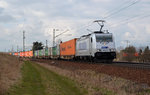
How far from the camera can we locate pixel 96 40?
24.9 m

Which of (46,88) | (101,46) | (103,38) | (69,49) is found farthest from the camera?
(69,49)

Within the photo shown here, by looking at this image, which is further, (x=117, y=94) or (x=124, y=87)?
(x=124, y=87)

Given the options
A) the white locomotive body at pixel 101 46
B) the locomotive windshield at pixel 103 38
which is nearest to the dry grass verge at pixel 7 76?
the white locomotive body at pixel 101 46

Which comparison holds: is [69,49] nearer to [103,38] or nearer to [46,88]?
[103,38]

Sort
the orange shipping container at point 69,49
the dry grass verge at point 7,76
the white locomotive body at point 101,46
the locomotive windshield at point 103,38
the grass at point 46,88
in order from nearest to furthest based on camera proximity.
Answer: the dry grass verge at point 7,76 → the grass at point 46,88 → the white locomotive body at point 101,46 → the locomotive windshield at point 103,38 → the orange shipping container at point 69,49

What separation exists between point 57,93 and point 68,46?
29.4 m

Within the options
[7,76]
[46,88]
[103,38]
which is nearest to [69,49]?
[103,38]

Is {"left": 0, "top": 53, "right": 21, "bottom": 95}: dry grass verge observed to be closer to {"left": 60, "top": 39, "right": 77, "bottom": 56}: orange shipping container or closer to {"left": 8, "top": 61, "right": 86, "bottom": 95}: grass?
{"left": 8, "top": 61, "right": 86, "bottom": 95}: grass

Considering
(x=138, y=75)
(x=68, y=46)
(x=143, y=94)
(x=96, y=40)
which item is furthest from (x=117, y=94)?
(x=68, y=46)

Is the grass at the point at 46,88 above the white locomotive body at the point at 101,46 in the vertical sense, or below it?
below

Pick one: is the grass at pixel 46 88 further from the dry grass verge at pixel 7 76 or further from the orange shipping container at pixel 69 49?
the orange shipping container at pixel 69 49

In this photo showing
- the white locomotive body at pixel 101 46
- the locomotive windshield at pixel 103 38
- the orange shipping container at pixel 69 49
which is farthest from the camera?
the orange shipping container at pixel 69 49

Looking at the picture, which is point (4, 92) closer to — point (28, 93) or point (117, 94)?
point (28, 93)

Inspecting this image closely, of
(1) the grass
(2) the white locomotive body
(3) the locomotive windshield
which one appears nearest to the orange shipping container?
(2) the white locomotive body
